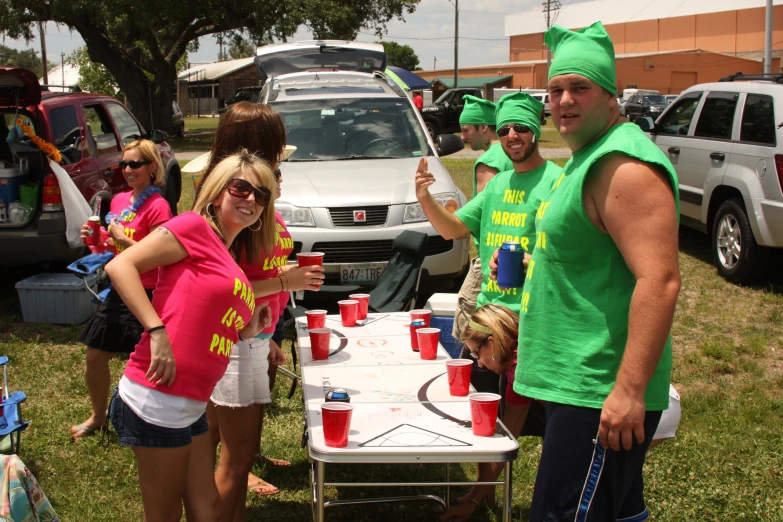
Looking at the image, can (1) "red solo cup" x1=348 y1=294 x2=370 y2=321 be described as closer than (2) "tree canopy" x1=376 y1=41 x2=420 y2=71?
Yes

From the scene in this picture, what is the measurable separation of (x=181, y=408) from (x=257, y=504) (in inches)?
65.2

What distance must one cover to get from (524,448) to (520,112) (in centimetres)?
192

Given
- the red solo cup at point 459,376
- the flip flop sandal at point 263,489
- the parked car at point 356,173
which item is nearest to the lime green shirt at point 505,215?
the red solo cup at point 459,376

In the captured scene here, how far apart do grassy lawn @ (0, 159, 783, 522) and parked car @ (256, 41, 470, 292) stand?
1.50m

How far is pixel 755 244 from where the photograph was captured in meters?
7.69

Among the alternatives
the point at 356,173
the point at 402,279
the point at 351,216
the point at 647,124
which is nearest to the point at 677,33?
the point at 647,124

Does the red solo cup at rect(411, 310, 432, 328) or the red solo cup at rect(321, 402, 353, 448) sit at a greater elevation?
the red solo cup at rect(411, 310, 432, 328)

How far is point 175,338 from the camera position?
95.9 inches

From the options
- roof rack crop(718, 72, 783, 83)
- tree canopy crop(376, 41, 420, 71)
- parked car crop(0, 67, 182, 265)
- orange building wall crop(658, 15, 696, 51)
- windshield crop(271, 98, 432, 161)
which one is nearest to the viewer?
parked car crop(0, 67, 182, 265)

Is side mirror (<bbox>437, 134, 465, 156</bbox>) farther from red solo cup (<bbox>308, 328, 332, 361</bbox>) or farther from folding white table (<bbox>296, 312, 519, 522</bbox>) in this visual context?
red solo cup (<bbox>308, 328, 332, 361</bbox>)

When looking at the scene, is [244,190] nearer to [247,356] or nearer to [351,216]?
[247,356]

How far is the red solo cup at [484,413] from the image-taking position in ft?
8.48

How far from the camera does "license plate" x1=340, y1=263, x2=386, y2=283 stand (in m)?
6.67

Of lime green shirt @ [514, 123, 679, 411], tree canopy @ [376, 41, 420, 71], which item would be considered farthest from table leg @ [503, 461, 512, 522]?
tree canopy @ [376, 41, 420, 71]
